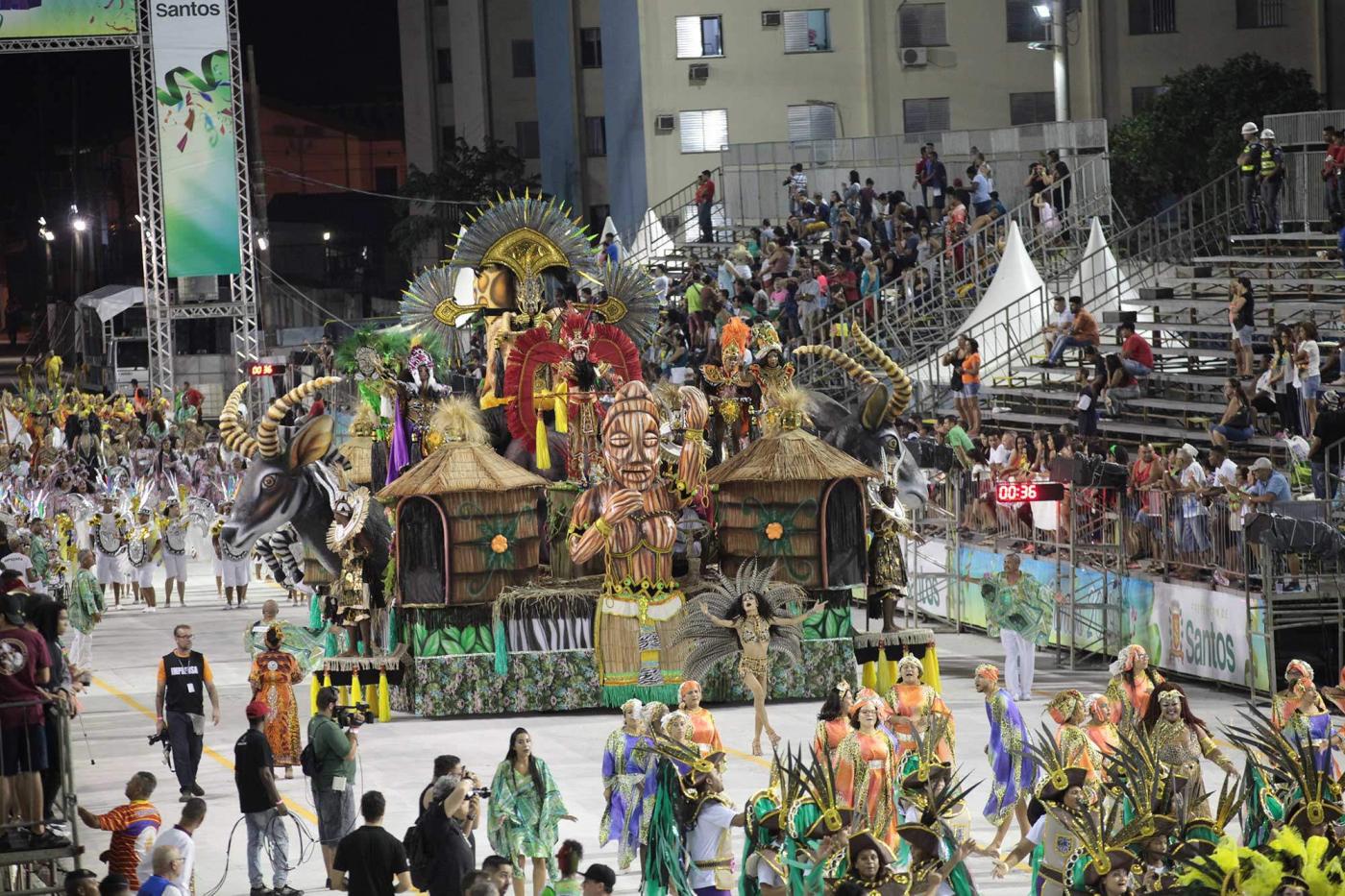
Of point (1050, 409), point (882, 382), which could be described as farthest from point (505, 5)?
point (882, 382)

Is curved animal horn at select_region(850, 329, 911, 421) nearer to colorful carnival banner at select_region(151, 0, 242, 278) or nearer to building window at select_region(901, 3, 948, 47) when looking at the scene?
colorful carnival banner at select_region(151, 0, 242, 278)

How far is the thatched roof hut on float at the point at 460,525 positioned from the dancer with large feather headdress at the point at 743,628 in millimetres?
2666

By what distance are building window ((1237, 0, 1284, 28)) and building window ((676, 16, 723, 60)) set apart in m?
12.0

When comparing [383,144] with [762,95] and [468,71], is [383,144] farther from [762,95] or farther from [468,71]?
[762,95]

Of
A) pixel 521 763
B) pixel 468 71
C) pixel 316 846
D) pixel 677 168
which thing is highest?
pixel 468 71

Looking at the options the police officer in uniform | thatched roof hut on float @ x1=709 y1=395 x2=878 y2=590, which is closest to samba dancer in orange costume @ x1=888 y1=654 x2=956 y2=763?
the police officer in uniform

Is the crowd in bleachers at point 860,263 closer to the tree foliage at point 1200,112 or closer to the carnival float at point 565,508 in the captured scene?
the tree foliage at point 1200,112

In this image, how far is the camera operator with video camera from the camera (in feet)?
54.1

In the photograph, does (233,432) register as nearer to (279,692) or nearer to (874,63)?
(279,692)

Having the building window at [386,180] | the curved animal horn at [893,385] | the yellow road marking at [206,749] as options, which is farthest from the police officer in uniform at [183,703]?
the building window at [386,180]

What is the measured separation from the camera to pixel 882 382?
1021 inches

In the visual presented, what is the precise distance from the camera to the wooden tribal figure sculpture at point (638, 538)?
22.5 m

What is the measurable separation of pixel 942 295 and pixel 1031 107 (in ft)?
55.6

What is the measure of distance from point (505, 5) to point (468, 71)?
2329mm
